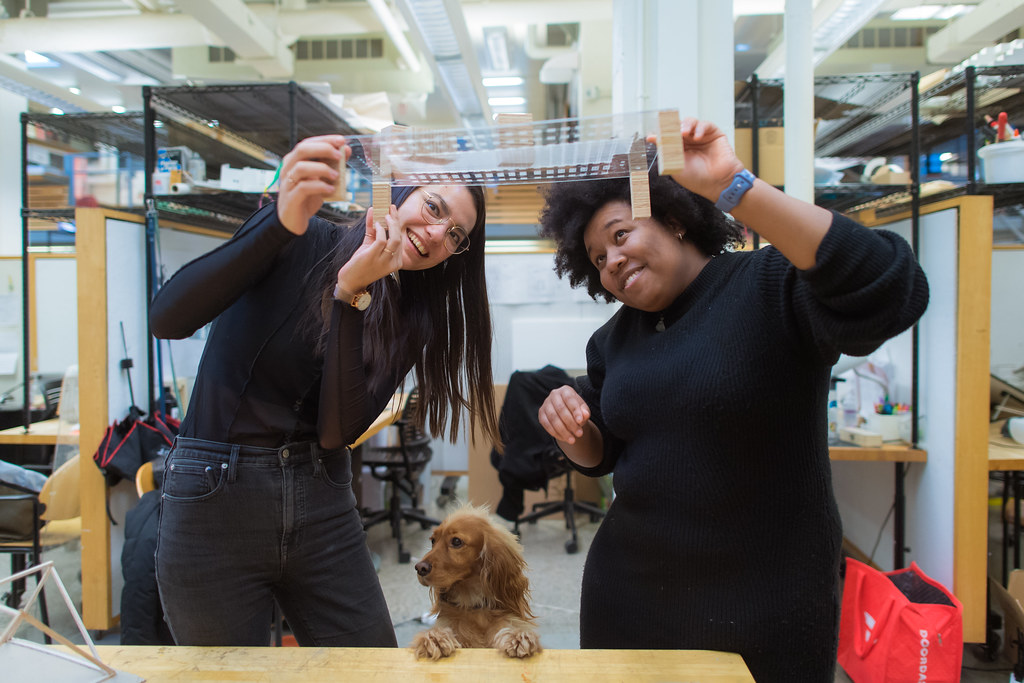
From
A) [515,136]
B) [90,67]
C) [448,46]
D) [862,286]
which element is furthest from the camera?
[90,67]

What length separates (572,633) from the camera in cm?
203

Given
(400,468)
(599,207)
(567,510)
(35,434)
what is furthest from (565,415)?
(400,468)

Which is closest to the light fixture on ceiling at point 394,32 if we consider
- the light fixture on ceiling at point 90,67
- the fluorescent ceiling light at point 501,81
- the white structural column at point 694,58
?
the fluorescent ceiling light at point 501,81

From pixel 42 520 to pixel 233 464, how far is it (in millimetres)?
1877

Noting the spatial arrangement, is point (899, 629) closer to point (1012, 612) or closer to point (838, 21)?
point (1012, 612)

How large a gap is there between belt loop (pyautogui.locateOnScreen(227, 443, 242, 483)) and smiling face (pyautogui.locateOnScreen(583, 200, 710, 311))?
0.77 meters

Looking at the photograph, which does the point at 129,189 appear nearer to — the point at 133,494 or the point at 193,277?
the point at 133,494

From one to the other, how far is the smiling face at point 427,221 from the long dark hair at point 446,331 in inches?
3.6

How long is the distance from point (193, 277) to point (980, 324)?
3.03 meters

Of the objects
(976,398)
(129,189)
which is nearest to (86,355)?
(129,189)

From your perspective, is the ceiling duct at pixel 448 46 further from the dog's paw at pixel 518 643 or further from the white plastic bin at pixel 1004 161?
the dog's paw at pixel 518 643

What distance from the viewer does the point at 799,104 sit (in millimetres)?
2381

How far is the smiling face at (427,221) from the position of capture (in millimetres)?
1061

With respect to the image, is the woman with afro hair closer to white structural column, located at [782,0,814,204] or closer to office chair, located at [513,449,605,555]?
white structural column, located at [782,0,814,204]
